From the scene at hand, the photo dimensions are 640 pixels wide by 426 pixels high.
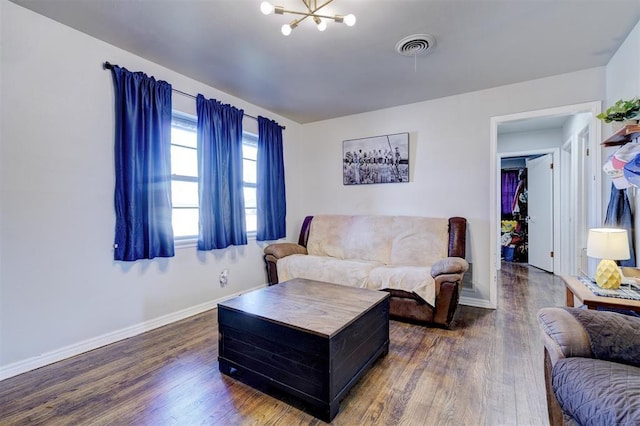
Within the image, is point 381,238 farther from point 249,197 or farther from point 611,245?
point 611,245

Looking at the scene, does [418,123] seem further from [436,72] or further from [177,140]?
[177,140]

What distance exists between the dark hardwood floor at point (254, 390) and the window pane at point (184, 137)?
1835 millimetres

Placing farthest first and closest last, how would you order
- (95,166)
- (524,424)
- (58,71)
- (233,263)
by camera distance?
(233,263)
(95,166)
(58,71)
(524,424)

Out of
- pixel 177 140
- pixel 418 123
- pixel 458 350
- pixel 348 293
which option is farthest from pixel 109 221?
pixel 418 123

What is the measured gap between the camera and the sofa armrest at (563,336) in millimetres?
1186

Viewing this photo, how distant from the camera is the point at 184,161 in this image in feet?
9.77

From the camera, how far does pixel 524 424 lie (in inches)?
56.6

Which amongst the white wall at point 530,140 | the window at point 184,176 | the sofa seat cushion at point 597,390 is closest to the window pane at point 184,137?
the window at point 184,176

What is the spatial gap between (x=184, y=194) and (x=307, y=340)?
2.13 meters

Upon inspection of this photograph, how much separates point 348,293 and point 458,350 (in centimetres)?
97

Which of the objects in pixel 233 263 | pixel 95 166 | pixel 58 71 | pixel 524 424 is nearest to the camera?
pixel 524 424

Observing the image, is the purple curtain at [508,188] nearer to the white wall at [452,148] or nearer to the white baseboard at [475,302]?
the white wall at [452,148]

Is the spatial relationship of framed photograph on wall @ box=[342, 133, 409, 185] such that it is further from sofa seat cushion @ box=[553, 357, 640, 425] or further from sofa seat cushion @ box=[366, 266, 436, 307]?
sofa seat cushion @ box=[553, 357, 640, 425]

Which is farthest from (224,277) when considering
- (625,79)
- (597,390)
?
(625,79)
